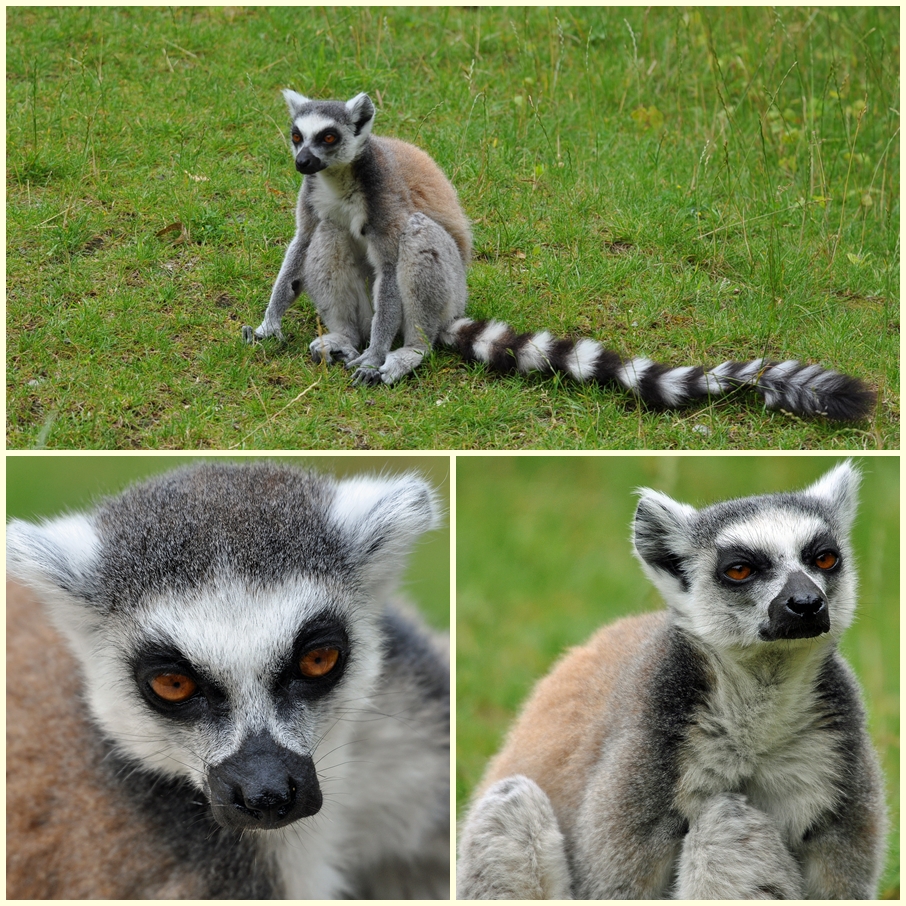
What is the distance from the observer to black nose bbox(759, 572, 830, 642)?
284 centimetres

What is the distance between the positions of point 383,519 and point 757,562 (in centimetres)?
119

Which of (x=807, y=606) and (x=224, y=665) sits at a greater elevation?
(x=807, y=606)

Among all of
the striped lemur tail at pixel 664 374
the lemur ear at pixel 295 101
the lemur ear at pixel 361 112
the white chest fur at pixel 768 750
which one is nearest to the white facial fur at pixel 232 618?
the white chest fur at pixel 768 750

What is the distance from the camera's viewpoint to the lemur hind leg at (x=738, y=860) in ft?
9.13

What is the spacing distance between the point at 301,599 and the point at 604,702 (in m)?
1.19

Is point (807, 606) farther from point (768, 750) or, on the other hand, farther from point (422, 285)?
point (422, 285)

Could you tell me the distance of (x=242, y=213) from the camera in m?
6.70

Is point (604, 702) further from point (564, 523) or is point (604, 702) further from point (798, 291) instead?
point (798, 291)

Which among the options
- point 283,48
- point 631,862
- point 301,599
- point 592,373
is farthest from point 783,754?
point 283,48

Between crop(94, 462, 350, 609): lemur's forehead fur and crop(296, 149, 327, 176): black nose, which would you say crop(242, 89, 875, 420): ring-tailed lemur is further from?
crop(94, 462, 350, 609): lemur's forehead fur

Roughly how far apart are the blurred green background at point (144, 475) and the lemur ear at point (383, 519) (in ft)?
4.15

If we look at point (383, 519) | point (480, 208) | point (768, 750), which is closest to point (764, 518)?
point (768, 750)

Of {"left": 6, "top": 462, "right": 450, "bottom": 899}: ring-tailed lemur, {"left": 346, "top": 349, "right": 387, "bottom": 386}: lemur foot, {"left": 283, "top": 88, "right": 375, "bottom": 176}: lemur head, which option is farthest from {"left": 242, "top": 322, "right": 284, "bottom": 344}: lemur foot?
{"left": 6, "top": 462, "right": 450, "bottom": 899}: ring-tailed lemur

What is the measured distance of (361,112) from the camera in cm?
548
